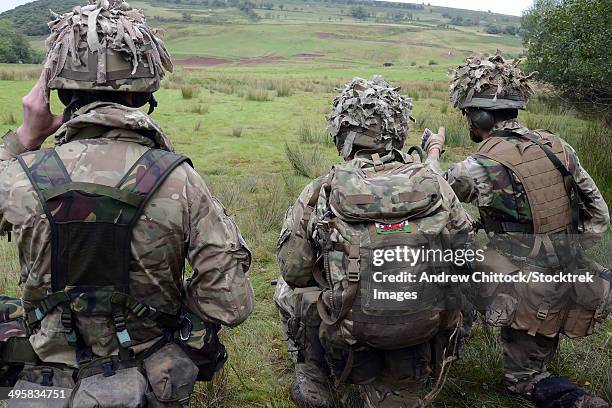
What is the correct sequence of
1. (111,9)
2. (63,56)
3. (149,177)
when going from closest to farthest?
(149,177) < (63,56) < (111,9)

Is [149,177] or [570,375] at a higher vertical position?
[149,177]

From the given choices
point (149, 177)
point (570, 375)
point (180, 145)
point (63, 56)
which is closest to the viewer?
point (149, 177)

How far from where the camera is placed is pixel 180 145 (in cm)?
971

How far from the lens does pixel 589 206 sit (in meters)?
3.20

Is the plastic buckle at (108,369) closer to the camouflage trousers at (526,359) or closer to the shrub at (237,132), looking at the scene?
the camouflage trousers at (526,359)

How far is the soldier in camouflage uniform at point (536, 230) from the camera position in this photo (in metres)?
3.08

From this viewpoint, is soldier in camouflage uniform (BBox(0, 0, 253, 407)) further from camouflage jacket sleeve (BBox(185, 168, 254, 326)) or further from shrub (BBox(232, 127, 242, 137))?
shrub (BBox(232, 127, 242, 137))

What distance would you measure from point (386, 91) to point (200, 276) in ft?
4.57

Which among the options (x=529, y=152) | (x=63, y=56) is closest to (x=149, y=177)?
(x=63, y=56)

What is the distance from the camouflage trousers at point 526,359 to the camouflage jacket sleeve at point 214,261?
6.18 feet

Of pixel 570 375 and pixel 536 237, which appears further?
pixel 570 375

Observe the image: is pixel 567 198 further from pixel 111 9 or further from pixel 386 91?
pixel 111 9

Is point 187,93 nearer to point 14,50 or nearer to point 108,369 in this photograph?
point 108,369

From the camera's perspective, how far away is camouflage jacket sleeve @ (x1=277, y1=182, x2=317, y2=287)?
272cm
